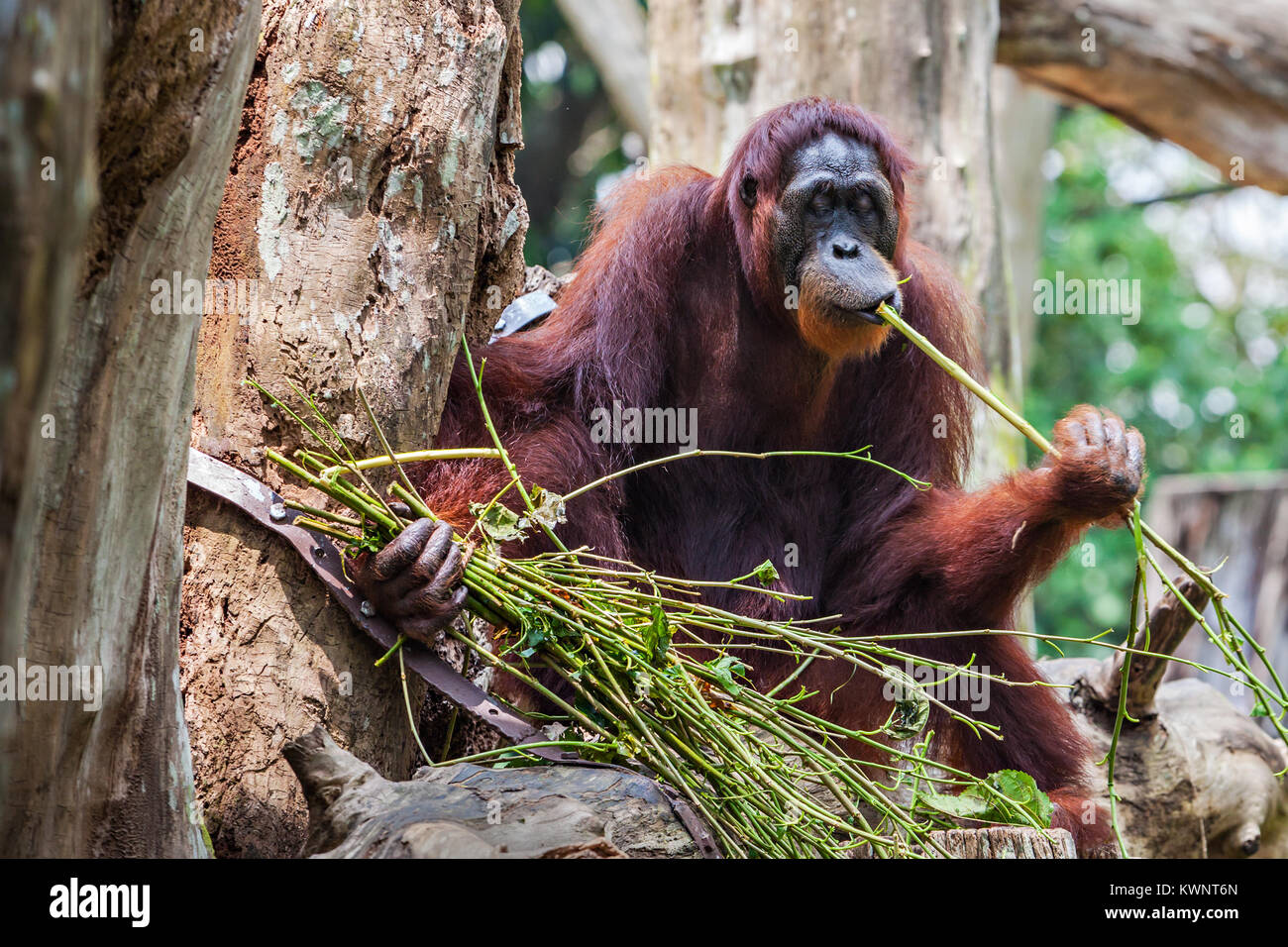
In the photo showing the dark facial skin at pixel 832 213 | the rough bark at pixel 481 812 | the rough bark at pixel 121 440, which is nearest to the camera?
the rough bark at pixel 121 440

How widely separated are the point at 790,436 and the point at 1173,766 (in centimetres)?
174

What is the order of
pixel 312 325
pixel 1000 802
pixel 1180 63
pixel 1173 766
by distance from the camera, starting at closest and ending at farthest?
pixel 312 325
pixel 1000 802
pixel 1173 766
pixel 1180 63

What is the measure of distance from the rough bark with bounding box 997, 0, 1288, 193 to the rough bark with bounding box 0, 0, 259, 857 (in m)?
4.88

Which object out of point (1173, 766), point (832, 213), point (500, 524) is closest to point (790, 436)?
point (832, 213)

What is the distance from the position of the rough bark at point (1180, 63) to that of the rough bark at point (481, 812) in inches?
185

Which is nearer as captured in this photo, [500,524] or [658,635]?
[658,635]

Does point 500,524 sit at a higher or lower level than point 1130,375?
lower

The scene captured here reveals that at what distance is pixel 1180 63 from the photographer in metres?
5.64

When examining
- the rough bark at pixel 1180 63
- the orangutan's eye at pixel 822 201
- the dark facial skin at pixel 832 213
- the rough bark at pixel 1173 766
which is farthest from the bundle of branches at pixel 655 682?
the rough bark at pixel 1180 63

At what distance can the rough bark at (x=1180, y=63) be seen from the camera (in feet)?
18.3

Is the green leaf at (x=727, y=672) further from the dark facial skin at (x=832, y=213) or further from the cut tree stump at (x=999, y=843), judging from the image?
the dark facial skin at (x=832, y=213)

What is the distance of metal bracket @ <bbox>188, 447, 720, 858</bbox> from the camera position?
8.10 feet

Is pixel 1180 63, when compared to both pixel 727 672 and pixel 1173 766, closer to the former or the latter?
pixel 1173 766
